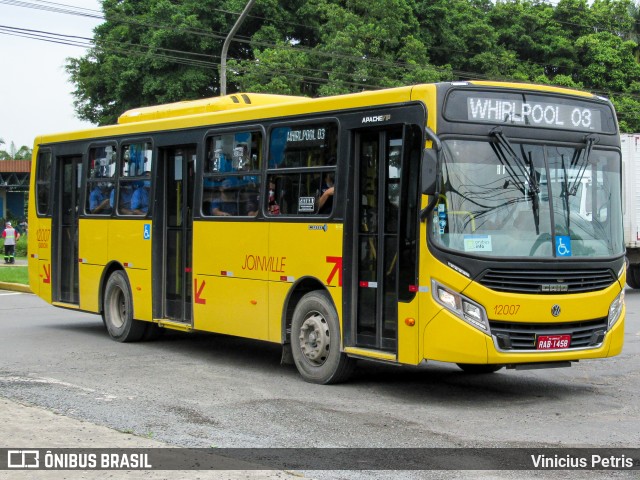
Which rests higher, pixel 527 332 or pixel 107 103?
pixel 107 103

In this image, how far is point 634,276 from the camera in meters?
27.3

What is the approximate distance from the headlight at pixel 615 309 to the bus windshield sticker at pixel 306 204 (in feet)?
10.9

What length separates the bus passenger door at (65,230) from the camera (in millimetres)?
16609

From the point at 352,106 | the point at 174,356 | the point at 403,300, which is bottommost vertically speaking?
the point at 174,356

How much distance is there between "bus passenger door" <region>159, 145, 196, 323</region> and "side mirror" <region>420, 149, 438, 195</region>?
4.95 metres

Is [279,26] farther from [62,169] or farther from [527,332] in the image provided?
[527,332]

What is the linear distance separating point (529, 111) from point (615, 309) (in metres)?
2.23

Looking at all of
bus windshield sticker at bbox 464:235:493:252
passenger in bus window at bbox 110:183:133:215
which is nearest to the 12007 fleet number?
bus windshield sticker at bbox 464:235:493:252

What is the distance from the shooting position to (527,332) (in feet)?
32.6

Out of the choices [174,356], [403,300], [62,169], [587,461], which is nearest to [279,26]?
[62,169]

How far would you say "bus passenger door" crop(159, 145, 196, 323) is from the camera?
1395cm

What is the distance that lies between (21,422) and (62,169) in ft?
30.1

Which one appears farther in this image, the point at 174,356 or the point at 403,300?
the point at 174,356

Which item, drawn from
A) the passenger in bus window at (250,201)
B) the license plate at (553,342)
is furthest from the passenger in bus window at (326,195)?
the license plate at (553,342)
